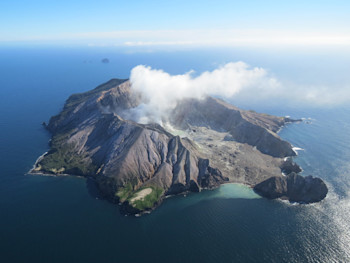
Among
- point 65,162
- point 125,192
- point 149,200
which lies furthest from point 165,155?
point 65,162

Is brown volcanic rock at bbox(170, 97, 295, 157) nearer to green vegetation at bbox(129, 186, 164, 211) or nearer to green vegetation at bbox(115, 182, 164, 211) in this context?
green vegetation at bbox(129, 186, 164, 211)

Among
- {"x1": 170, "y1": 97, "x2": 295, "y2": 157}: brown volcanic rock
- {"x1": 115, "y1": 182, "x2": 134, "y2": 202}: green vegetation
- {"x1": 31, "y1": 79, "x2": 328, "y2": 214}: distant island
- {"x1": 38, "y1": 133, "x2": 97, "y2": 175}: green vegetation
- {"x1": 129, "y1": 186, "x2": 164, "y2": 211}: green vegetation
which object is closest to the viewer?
{"x1": 129, "y1": 186, "x2": 164, "y2": 211}: green vegetation

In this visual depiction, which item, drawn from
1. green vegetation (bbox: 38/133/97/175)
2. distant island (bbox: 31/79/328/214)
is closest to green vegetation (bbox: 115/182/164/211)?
distant island (bbox: 31/79/328/214)

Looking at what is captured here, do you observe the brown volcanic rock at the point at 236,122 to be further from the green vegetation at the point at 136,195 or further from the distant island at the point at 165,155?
the green vegetation at the point at 136,195

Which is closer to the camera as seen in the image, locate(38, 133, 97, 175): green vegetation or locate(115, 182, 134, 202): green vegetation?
locate(115, 182, 134, 202): green vegetation

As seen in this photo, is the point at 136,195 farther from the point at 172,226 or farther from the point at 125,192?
the point at 172,226

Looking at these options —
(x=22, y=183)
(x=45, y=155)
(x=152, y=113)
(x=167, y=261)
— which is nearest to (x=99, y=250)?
(x=167, y=261)

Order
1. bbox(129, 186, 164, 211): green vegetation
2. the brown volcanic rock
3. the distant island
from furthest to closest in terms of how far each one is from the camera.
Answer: the brown volcanic rock < the distant island < bbox(129, 186, 164, 211): green vegetation

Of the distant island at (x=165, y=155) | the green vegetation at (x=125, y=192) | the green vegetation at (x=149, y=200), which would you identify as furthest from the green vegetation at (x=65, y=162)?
the green vegetation at (x=149, y=200)
